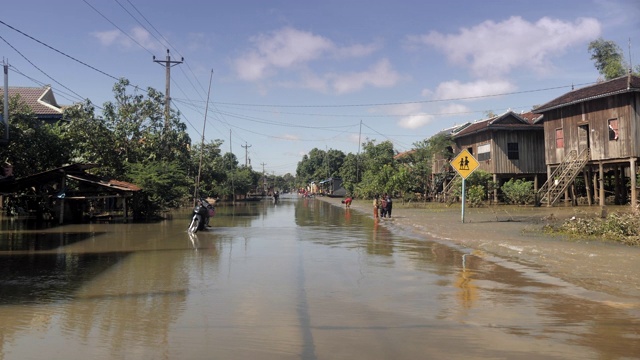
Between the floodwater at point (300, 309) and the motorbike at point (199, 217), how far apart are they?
6013 mm

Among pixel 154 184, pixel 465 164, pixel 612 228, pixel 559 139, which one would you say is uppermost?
pixel 559 139

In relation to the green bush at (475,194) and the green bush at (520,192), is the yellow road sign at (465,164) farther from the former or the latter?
the green bush at (520,192)

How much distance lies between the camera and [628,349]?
4910mm

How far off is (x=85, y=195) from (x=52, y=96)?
989 inches

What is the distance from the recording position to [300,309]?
6.75 metres

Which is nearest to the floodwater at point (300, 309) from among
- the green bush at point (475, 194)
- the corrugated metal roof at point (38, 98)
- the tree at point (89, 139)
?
the tree at point (89, 139)

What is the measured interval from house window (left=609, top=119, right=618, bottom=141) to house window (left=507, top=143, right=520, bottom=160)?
9.11 metres

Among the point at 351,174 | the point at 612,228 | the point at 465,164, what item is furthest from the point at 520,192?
the point at 351,174

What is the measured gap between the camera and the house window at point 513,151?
121 feet

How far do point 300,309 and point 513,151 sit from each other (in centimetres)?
3406

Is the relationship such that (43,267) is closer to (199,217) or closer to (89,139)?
(199,217)

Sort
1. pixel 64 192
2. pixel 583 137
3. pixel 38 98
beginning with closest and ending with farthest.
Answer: pixel 64 192, pixel 583 137, pixel 38 98

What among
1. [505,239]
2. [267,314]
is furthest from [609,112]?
[267,314]

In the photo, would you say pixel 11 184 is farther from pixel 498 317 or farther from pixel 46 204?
pixel 498 317
